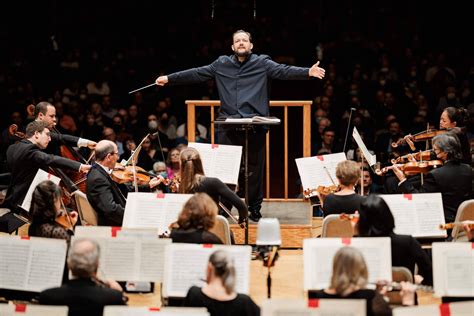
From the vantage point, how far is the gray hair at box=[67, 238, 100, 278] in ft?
15.5

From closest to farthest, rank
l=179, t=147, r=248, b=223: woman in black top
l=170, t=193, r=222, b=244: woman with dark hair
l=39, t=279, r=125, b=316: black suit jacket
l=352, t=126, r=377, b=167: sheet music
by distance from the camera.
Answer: l=39, t=279, r=125, b=316: black suit jacket, l=170, t=193, r=222, b=244: woman with dark hair, l=179, t=147, r=248, b=223: woman in black top, l=352, t=126, r=377, b=167: sheet music

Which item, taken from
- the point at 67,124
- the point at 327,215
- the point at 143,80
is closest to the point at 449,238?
the point at 327,215

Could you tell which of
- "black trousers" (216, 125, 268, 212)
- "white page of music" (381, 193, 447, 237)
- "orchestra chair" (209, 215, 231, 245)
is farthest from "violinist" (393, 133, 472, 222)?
"orchestra chair" (209, 215, 231, 245)

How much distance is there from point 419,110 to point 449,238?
498 centimetres

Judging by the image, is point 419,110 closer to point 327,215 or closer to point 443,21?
point 443,21

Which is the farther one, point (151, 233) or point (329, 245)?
point (151, 233)

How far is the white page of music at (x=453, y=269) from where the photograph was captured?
5215 millimetres

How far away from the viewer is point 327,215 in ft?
20.5

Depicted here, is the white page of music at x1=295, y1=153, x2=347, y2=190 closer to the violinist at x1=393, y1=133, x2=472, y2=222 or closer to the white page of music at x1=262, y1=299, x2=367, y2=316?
the violinist at x1=393, y1=133, x2=472, y2=222

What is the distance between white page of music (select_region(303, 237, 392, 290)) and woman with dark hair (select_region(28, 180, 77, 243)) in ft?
5.38

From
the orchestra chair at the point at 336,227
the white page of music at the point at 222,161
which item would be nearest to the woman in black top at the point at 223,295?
the orchestra chair at the point at 336,227

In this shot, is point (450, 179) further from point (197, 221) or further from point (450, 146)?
point (197, 221)

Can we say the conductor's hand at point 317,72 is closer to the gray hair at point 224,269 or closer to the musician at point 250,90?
the musician at point 250,90

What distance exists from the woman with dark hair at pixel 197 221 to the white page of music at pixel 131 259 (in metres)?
0.18
